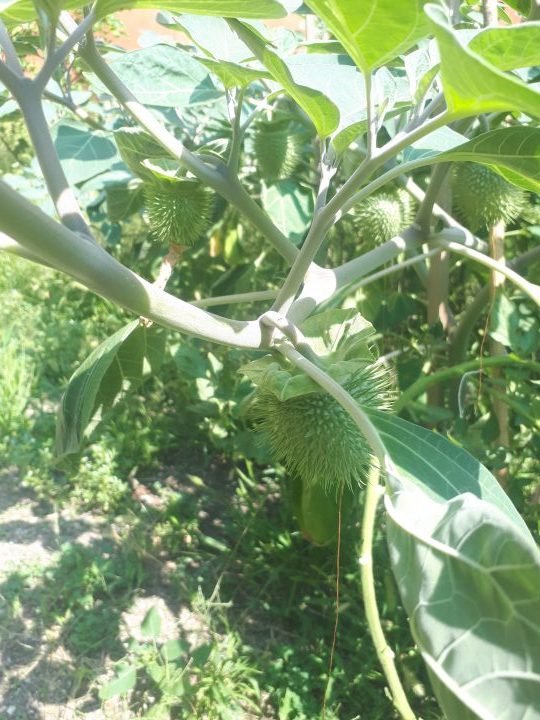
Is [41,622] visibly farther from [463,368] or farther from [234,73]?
[234,73]

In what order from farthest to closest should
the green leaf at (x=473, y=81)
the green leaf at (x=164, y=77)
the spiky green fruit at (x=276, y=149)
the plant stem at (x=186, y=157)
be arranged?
the spiky green fruit at (x=276, y=149), the green leaf at (x=164, y=77), the plant stem at (x=186, y=157), the green leaf at (x=473, y=81)

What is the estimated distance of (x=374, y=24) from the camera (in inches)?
19.6

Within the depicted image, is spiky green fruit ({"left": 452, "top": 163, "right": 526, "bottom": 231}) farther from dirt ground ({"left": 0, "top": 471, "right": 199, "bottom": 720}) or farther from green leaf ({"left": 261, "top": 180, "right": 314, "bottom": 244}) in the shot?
dirt ground ({"left": 0, "top": 471, "right": 199, "bottom": 720})

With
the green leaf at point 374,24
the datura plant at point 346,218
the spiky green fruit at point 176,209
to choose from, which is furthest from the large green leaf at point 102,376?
the green leaf at point 374,24

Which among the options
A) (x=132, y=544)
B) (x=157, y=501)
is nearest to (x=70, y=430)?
(x=132, y=544)

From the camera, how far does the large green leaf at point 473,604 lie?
0.43m

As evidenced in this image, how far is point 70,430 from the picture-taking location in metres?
0.94

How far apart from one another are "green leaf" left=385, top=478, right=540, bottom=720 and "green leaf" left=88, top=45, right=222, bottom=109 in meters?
0.70

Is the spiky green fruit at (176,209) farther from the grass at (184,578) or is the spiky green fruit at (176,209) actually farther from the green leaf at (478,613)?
the green leaf at (478,613)

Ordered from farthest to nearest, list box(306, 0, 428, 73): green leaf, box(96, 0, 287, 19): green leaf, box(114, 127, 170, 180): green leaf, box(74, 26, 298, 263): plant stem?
box(114, 127, 170, 180): green leaf, box(74, 26, 298, 263): plant stem, box(96, 0, 287, 19): green leaf, box(306, 0, 428, 73): green leaf

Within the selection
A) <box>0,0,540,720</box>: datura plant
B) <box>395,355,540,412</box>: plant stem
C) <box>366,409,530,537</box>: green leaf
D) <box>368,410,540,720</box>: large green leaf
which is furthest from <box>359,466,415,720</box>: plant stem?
<box>368,410,540,720</box>: large green leaf

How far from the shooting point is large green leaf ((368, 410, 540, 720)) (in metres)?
0.43

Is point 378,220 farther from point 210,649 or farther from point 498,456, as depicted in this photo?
point 210,649

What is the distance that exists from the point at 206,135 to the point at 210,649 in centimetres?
91
